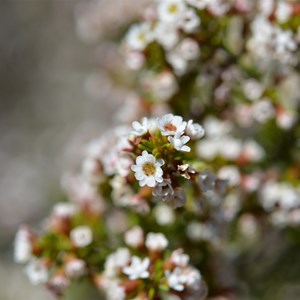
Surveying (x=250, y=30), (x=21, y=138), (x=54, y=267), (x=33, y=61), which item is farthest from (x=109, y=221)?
(x=33, y=61)

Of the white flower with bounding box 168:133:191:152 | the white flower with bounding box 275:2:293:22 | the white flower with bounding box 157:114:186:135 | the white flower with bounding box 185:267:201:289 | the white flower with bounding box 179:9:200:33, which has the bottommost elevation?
the white flower with bounding box 185:267:201:289

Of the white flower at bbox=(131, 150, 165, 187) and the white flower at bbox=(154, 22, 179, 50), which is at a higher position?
the white flower at bbox=(154, 22, 179, 50)

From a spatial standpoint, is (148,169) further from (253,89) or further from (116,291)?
(253,89)

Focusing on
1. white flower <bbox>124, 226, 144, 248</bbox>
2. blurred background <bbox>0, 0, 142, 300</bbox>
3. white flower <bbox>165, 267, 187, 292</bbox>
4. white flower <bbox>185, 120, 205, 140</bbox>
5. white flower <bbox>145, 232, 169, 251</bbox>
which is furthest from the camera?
blurred background <bbox>0, 0, 142, 300</bbox>

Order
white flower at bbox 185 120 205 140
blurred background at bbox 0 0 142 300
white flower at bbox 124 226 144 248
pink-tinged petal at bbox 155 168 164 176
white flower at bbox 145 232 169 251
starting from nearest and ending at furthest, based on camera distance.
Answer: pink-tinged petal at bbox 155 168 164 176
white flower at bbox 185 120 205 140
white flower at bbox 145 232 169 251
white flower at bbox 124 226 144 248
blurred background at bbox 0 0 142 300

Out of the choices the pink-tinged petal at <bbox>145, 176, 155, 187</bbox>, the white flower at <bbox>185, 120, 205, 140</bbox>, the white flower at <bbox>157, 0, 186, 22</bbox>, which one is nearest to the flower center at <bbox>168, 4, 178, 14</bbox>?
the white flower at <bbox>157, 0, 186, 22</bbox>

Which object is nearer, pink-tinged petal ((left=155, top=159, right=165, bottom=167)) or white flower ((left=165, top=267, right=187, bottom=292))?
pink-tinged petal ((left=155, top=159, right=165, bottom=167))

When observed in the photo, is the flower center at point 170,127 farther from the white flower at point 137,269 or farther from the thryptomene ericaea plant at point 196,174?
the white flower at point 137,269

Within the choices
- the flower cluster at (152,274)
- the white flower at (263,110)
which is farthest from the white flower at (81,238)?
the white flower at (263,110)

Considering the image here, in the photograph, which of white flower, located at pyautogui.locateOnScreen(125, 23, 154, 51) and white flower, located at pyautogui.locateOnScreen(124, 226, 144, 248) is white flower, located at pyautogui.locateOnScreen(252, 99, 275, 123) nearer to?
white flower, located at pyautogui.locateOnScreen(125, 23, 154, 51)
